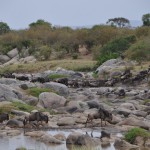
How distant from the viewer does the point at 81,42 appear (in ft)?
297

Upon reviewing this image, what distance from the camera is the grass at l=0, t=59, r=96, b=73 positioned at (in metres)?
72.1

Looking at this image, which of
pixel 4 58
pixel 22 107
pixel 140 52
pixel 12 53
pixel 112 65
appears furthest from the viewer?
pixel 12 53

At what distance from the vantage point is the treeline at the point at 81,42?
7569 cm

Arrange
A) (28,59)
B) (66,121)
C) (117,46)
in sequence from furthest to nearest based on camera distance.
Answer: (28,59), (117,46), (66,121)

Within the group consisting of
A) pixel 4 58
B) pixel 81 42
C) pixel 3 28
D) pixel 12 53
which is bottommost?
pixel 4 58

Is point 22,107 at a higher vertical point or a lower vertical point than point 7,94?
lower

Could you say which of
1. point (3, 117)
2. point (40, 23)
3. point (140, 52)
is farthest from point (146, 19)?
point (3, 117)

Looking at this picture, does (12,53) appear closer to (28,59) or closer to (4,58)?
(4,58)

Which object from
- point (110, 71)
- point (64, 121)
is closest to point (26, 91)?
point (64, 121)

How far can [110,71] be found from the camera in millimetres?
59656

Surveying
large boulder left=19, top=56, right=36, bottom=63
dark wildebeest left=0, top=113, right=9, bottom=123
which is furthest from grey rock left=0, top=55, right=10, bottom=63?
dark wildebeest left=0, top=113, right=9, bottom=123

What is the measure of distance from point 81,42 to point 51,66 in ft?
54.0

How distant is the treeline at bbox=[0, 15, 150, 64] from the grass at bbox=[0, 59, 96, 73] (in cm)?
221

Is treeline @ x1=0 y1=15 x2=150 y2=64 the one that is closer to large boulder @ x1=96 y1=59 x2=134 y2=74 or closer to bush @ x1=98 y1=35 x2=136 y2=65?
bush @ x1=98 y1=35 x2=136 y2=65
